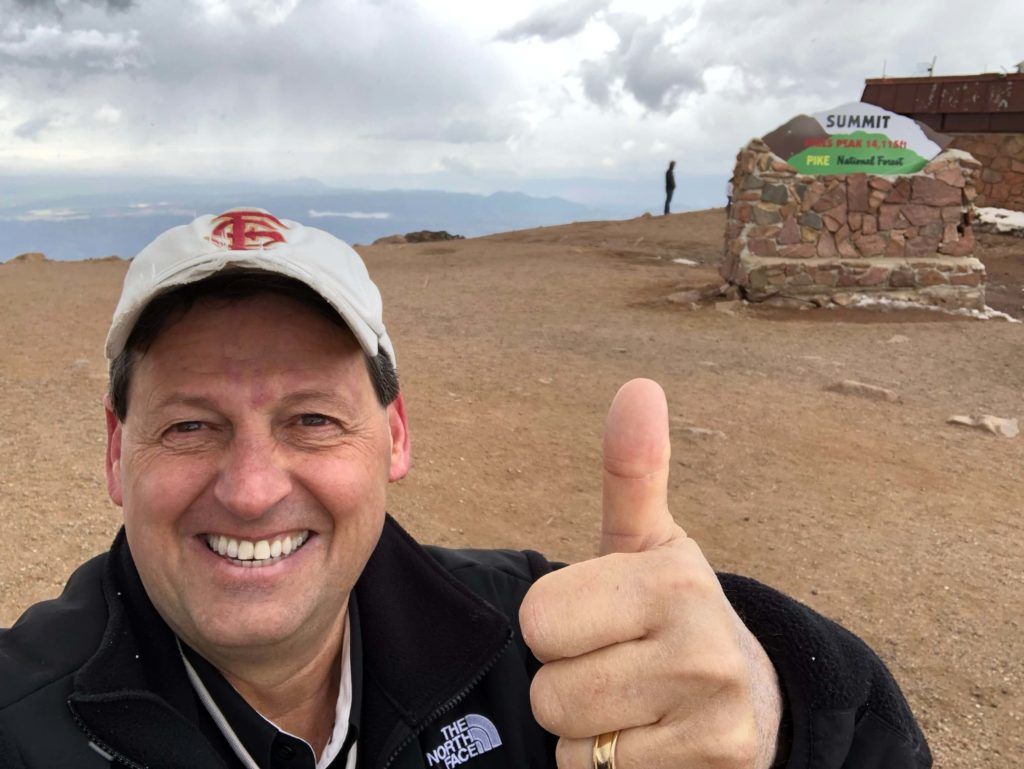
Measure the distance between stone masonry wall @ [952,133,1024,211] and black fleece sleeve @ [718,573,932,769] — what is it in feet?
58.9

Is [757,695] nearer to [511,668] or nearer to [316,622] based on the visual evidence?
[511,668]

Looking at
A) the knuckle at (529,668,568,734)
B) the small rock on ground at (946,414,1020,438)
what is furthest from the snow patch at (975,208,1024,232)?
the knuckle at (529,668,568,734)

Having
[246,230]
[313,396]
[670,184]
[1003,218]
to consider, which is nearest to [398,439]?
[313,396]

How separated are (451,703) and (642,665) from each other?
0.57 metres

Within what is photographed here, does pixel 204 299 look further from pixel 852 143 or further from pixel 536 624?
pixel 852 143

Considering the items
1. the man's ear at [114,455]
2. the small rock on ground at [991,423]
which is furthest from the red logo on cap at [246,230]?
the small rock on ground at [991,423]

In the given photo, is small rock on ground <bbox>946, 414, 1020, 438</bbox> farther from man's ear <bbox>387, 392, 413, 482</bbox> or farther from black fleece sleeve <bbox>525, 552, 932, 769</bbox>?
man's ear <bbox>387, 392, 413, 482</bbox>

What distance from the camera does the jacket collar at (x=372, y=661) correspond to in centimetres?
128

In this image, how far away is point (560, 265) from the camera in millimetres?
13523

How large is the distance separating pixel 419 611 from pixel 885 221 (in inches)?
389

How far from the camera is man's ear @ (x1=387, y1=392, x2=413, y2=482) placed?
179 cm

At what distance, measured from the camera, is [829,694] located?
1.33 meters

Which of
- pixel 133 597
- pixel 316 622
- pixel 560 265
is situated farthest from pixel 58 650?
pixel 560 265

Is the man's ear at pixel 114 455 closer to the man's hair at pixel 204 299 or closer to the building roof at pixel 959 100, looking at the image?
the man's hair at pixel 204 299
